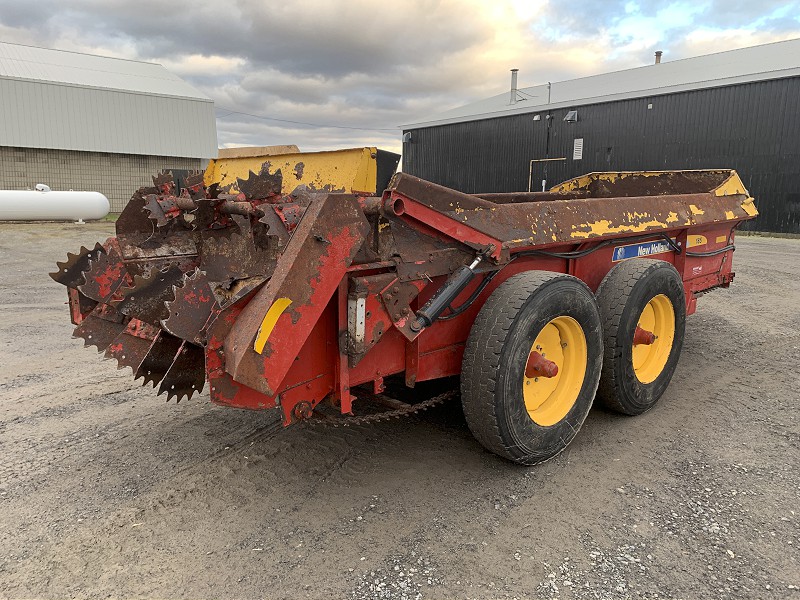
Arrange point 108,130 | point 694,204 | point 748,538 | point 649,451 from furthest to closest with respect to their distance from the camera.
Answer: point 108,130
point 694,204
point 649,451
point 748,538

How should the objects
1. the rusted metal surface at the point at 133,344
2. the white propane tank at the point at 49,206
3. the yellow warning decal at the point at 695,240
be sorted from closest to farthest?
the rusted metal surface at the point at 133,344 < the yellow warning decal at the point at 695,240 < the white propane tank at the point at 49,206

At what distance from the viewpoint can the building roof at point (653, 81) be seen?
639 inches

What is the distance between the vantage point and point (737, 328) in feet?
19.7

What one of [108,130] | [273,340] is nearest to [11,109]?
[108,130]

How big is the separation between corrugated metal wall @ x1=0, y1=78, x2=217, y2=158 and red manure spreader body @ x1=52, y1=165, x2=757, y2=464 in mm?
21015

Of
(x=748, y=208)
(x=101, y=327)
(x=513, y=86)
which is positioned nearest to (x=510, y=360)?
(x=101, y=327)

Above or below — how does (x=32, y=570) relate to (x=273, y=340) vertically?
below

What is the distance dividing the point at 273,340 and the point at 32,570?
4.29 ft

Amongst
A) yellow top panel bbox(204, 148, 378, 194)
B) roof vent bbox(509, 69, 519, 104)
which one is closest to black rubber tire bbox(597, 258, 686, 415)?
yellow top panel bbox(204, 148, 378, 194)

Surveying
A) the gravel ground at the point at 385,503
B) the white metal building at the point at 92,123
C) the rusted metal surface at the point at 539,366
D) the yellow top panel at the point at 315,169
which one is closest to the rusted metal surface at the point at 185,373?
the gravel ground at the point at 385,503

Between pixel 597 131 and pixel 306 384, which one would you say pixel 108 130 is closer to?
pixel 597 131

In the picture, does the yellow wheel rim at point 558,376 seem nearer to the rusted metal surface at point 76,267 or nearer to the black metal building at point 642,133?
the rusted metal surface at point 76,267

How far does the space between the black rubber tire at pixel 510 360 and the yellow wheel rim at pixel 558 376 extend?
0.12 meters

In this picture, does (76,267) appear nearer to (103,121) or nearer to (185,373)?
(185,373)
